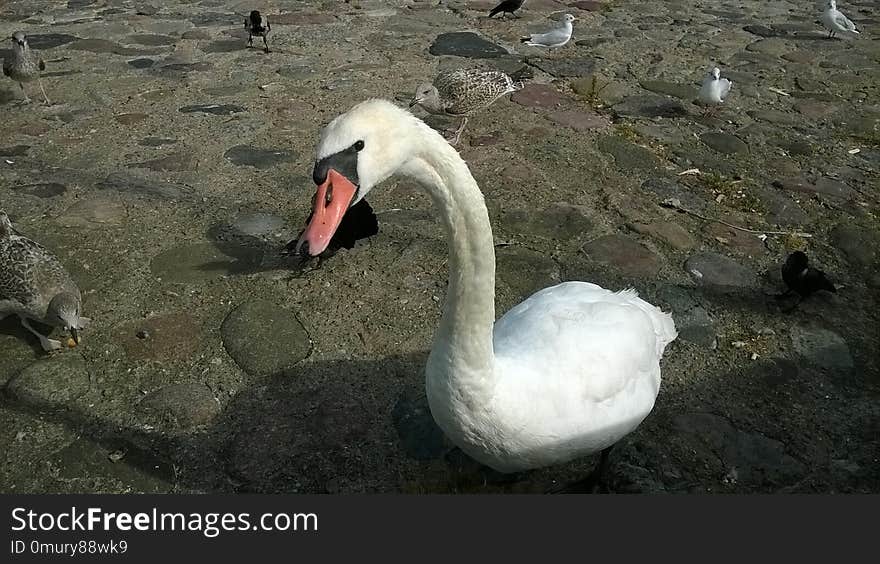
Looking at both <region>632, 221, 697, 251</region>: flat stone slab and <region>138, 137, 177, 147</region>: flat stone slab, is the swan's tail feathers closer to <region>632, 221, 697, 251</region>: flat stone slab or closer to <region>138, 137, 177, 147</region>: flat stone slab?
<region>632, 221, 697, 251</region>: flat stone slab

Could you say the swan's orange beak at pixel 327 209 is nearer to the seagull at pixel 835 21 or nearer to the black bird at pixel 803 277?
the black bird at pixel 803 277

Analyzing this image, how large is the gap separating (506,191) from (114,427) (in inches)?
132

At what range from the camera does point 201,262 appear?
4.62 m

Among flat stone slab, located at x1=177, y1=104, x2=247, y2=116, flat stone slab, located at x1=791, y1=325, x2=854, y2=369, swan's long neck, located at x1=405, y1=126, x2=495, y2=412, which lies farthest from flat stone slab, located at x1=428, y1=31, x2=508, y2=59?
swan's long neck, located at x1=405, y1=126, x2=495, y2=412

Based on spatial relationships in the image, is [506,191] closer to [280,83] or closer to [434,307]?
[434,307]

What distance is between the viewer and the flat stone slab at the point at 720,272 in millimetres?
4547

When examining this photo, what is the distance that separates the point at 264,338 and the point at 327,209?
6.87 feet

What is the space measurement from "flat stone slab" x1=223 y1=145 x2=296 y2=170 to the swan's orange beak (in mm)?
3899

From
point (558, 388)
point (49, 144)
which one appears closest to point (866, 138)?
point (558, 388)

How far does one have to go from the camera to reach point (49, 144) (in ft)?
20.0

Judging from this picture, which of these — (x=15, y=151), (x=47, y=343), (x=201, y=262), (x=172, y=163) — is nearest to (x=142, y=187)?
(x=172, y=163)

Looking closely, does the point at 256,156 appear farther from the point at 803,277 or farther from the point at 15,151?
the point at 803,277

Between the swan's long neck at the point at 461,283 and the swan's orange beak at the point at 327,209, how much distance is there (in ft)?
0.79

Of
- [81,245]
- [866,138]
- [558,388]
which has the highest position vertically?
[558,388]
